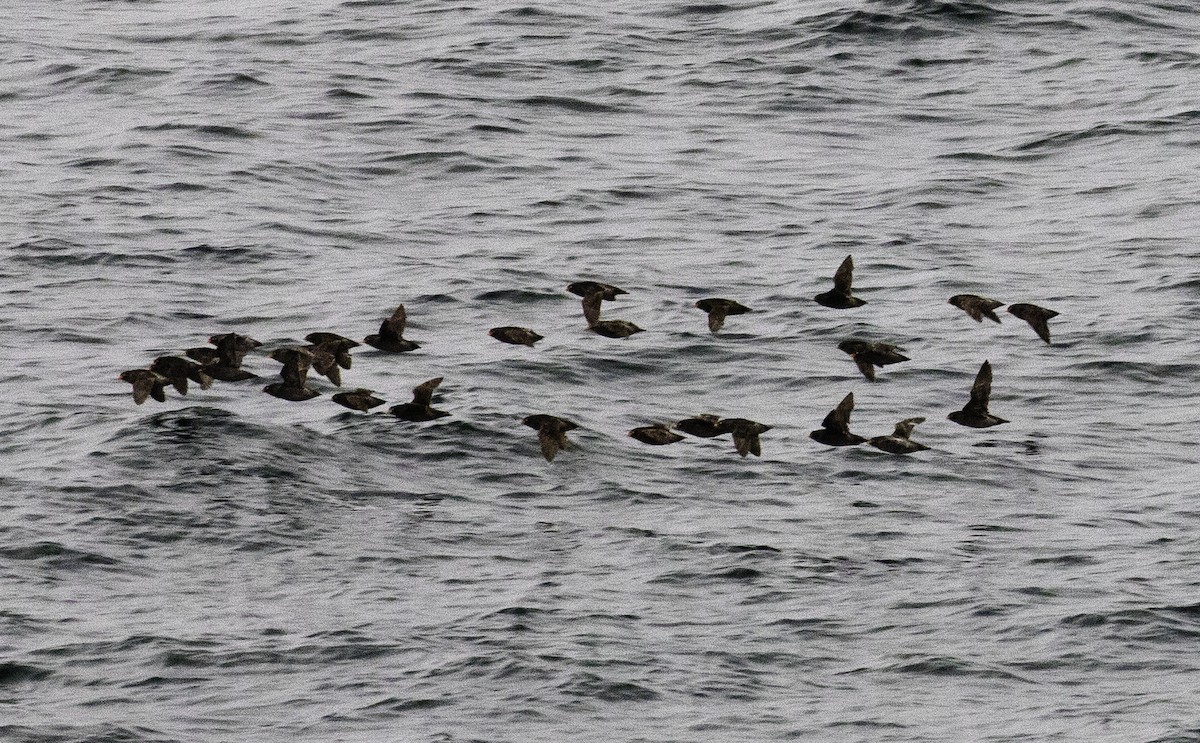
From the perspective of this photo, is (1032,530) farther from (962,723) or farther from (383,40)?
(383,40)

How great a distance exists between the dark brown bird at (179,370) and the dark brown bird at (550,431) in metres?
3.25

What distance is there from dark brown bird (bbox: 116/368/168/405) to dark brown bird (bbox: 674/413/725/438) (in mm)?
4918

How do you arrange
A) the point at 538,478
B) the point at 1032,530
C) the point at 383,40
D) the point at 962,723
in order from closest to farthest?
the point at 962,723 → the point at 1032,530 → the point at 538,478 → the point at 383,40

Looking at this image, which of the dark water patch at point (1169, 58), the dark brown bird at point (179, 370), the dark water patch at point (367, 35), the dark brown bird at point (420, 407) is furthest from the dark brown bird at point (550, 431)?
the dark water patch at point (367, 35)

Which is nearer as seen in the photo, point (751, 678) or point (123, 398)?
point (751, 678)

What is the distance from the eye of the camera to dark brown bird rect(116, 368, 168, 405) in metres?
21.6

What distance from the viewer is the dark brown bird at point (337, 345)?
2281 centimetres

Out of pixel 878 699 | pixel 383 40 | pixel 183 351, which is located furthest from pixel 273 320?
pixel 383 40

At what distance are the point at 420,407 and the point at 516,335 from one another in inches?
85.7

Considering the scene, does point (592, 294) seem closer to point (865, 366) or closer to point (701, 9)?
point (865, 366)

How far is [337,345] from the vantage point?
22812 millimetres

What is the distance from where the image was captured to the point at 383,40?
3859cm

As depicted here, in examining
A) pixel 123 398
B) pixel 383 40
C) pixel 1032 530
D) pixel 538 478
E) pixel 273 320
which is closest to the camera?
pixel 1032 530

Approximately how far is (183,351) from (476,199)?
286 inches
